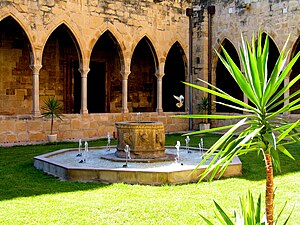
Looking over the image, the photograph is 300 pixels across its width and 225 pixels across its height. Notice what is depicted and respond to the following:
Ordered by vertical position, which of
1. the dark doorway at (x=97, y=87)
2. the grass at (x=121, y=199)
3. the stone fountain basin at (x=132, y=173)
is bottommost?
the grass at (x=121, y=199)

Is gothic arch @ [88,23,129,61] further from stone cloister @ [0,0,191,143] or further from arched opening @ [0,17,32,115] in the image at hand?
arched opening @ [0,17,32,115]

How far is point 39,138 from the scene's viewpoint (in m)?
10.8

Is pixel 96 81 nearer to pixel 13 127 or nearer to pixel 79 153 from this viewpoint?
pixel 13 127

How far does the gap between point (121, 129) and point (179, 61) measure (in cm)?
996

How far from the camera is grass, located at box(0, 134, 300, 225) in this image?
400cm

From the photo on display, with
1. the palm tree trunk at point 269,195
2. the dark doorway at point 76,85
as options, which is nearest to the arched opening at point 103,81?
the dark doorway at point 76,85

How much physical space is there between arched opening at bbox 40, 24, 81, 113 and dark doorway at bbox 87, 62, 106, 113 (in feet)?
2.67

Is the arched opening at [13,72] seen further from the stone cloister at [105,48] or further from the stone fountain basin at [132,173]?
the stone fountain basin at [132,173]

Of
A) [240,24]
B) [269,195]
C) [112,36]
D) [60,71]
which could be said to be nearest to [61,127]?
[112,36]

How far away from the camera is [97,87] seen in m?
15.6

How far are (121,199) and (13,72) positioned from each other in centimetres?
932

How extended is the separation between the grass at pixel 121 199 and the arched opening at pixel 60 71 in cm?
748

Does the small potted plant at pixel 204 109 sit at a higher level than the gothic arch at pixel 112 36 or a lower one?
lower

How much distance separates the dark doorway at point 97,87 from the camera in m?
15.4
